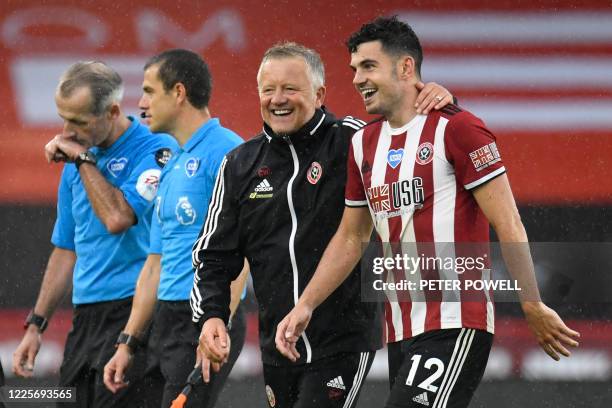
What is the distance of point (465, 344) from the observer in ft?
14.4

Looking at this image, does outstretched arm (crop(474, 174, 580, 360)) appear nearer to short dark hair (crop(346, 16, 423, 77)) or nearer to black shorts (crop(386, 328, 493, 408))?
black shorts (crop(386, 328, 493, 408))

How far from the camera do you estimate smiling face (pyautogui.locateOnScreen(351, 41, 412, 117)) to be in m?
4.74

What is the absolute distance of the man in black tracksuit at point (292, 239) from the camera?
15.9 ft

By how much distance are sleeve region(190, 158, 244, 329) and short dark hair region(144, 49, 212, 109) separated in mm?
996

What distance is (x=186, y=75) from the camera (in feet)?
19.5

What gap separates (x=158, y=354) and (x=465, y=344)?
1.91 meters

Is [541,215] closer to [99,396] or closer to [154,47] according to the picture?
[154,47]

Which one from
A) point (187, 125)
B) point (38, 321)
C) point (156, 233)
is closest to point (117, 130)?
point (187, 125)

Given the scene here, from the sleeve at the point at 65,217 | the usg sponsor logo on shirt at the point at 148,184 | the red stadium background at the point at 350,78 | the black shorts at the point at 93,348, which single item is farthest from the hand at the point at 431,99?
the red stadium background at the point at 350,78

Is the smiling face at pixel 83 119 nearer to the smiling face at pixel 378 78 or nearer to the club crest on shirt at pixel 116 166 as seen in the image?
the club crest on shirt at pixel 116 166

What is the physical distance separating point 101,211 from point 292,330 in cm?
172

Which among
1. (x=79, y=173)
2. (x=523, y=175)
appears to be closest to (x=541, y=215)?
(x=523, y=175)

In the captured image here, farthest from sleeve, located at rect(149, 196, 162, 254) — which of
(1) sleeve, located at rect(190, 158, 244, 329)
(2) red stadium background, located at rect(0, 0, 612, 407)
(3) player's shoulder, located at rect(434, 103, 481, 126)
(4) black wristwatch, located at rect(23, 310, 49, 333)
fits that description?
(2) red stadium background, located at rect(0, 0, 612, 407)

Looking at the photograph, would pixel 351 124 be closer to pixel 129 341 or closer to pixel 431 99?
pixel 431 99
